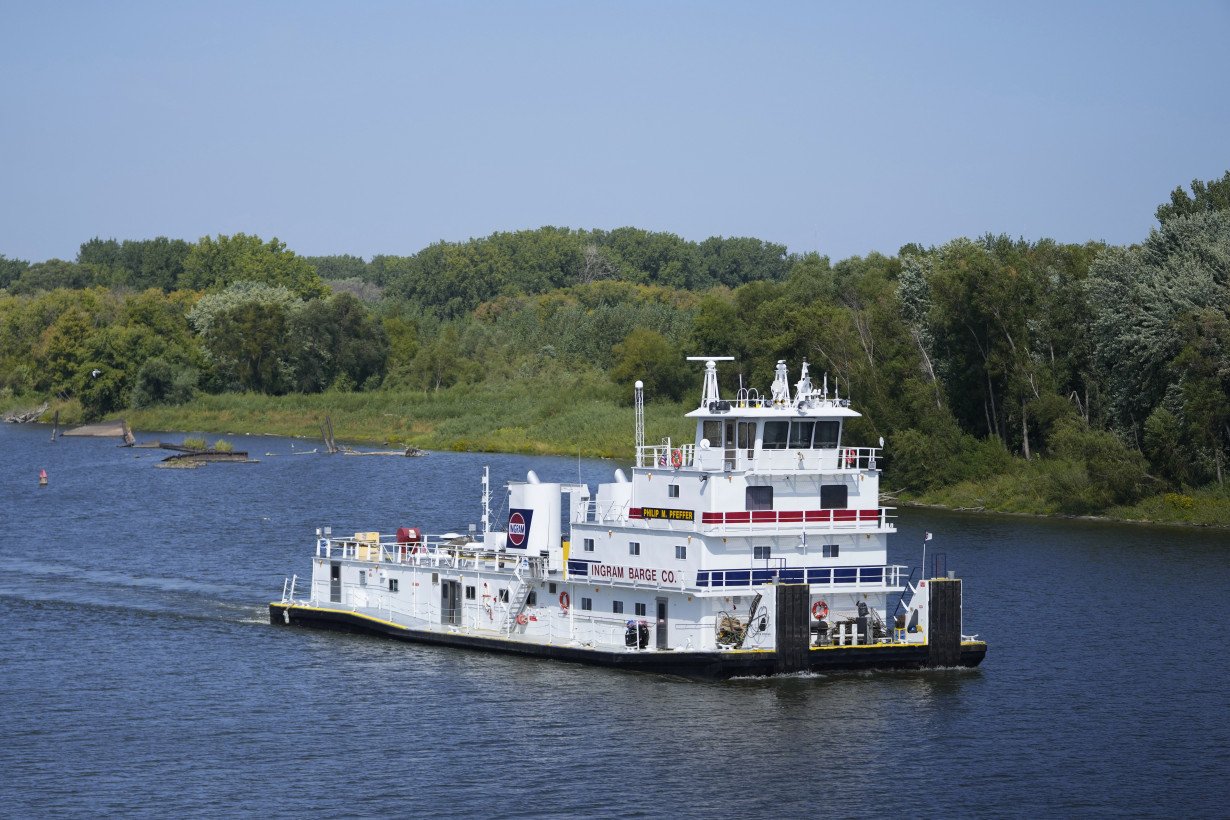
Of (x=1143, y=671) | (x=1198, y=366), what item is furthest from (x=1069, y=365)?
(x=1143, y=671)

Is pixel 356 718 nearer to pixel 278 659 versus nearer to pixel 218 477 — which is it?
pixel 278 659

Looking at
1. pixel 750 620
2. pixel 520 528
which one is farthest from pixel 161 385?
pixel 750 620

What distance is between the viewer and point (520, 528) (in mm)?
43000

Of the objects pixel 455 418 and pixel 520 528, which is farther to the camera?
pixel 455 418

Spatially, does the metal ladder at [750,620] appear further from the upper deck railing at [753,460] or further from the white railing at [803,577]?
the upper deck railing at [753,460]

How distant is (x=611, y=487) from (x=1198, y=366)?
36868mm

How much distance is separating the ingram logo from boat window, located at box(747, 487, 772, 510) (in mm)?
6411

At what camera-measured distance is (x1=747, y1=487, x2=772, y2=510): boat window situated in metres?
39.2

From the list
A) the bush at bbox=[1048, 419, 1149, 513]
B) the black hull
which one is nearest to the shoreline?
the bush at bbox=[1048, 419, 1149, 513]

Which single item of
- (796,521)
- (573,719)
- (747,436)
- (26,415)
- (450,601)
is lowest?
(573,719)

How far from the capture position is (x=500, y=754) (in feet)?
109

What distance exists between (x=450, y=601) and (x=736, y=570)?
9058mm

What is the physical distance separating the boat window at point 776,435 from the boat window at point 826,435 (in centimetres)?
79

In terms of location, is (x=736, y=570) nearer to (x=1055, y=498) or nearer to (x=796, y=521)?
(x=796, y=521)
